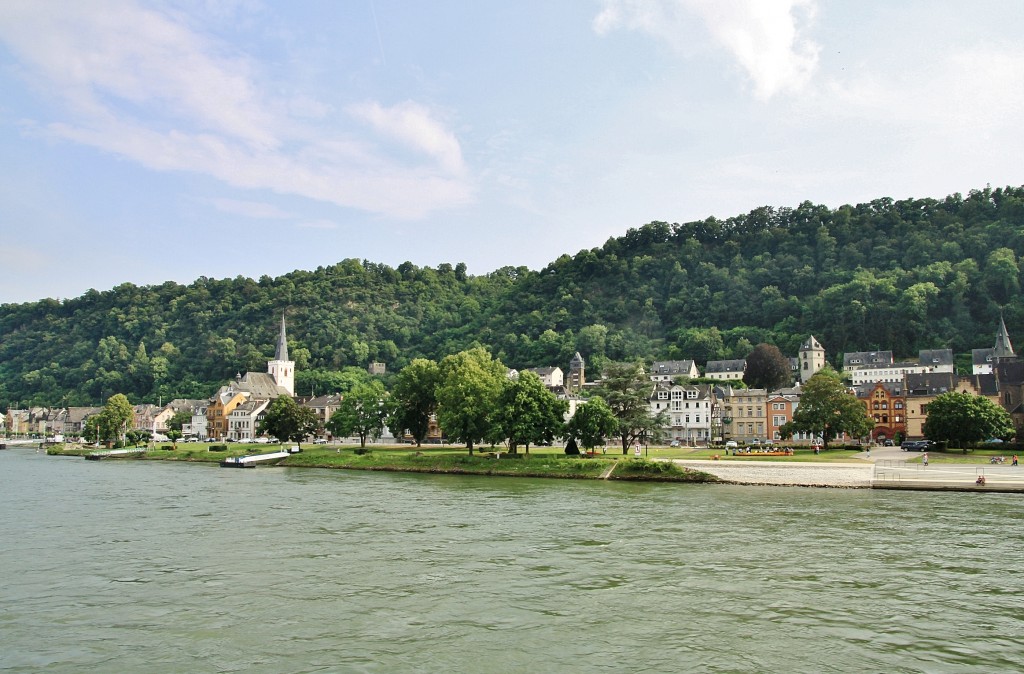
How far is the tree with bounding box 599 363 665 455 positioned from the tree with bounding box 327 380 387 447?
2645cm

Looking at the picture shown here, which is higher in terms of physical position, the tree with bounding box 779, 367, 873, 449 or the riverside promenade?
the tree with bounding box 779, 367, 873, 449

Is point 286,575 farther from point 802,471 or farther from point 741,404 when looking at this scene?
point 741,404

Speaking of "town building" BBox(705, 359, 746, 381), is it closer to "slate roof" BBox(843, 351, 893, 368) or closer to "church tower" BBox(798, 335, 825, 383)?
"church tower" BBox(798, 335, 825, 383)

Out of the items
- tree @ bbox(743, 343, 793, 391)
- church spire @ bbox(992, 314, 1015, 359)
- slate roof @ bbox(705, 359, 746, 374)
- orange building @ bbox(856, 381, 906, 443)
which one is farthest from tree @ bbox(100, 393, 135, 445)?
church spire @ bbox(992, 314, 1015, 359)

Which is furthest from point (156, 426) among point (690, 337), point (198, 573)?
point (198, 573)

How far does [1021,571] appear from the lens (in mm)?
23531

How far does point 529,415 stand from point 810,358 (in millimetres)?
88008

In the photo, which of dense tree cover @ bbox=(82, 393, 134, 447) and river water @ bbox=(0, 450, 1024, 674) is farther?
dense tree cover @ bbox=(82, 393, 134, 447)

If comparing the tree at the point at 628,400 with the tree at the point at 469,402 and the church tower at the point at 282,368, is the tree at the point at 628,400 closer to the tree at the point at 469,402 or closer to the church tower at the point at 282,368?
the tree at the point at 469,402

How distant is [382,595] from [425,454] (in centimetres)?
5094

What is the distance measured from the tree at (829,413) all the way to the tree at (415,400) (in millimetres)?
38112

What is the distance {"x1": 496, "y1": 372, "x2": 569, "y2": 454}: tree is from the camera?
63469mm

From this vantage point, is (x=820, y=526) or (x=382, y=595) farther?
(x=820, y=526)

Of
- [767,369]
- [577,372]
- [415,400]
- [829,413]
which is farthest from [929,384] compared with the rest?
[577,372]
